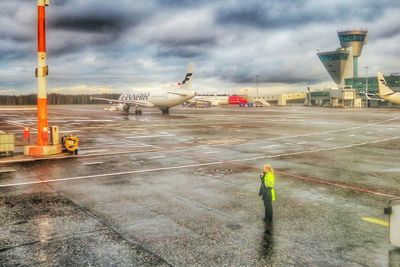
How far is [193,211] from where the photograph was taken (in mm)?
12797

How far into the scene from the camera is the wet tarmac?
9.18m

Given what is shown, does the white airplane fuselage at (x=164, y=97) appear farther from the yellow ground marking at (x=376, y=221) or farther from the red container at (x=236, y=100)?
the red container at (x=236, y=100)

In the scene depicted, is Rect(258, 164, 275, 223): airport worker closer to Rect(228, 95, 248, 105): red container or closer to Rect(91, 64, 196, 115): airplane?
Rect(91, 64, 196, 115): airplane

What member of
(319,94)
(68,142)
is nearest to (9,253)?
(68,142)

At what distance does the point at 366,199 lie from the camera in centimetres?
1423

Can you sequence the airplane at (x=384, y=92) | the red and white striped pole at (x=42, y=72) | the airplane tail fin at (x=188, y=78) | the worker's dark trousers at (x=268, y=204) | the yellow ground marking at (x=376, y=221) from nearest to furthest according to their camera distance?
the yellow ground marking at (x=376, y=221), the worker's dark trousers at (x=268, y=204), the red and white striped pole at (x=42, y=72), the airplane tail fin at (x=188, y=78), the airplane at (x=384, y=92)

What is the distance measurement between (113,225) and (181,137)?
25.2 metres

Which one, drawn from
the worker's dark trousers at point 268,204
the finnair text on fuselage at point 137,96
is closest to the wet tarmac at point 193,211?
the worker's dark trousers at point 268,204

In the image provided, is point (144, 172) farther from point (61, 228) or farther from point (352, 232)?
point (352, 232)

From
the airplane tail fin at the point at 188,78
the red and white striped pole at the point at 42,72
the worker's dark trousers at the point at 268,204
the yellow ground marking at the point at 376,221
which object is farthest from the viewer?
the airplane tail fin at the point at 188,78

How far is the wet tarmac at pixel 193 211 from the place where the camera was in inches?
361

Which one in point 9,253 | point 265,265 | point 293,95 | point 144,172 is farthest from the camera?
point 293,95

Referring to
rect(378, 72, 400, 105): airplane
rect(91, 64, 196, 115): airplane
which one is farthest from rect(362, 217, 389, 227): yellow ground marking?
rect(378, 72, 400, 105): airplane

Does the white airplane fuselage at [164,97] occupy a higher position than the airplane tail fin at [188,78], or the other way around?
the airplane tail fin at [188,78]
